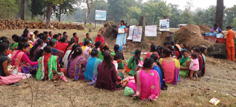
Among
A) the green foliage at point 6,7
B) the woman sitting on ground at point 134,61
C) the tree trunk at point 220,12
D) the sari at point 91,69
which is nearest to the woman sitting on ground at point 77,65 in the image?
the sari at point 91,69

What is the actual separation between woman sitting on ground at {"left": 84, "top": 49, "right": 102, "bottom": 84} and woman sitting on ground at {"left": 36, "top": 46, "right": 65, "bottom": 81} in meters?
0.79

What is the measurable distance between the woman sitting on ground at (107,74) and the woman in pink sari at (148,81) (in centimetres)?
71

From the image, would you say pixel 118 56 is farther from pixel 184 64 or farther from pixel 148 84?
pixel 148 84

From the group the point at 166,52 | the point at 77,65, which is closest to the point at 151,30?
the point at 166,52

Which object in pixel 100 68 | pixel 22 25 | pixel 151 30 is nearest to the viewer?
pixel 100 68

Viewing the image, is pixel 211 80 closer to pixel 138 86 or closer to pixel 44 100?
pixel 138 86

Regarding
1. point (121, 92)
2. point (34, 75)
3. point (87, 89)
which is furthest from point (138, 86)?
point (34, 75)

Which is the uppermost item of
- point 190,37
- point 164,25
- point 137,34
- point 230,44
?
point 164,25

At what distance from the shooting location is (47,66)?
4.62 metres

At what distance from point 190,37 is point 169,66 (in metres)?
6.03

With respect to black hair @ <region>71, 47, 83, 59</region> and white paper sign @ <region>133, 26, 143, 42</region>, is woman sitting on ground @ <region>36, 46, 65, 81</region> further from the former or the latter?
white paper sign @ <region>133, 26, 143, 42</region>

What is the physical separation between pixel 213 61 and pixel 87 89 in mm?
7227

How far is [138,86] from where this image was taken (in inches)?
143

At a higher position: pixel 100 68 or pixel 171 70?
pixel 100 68
